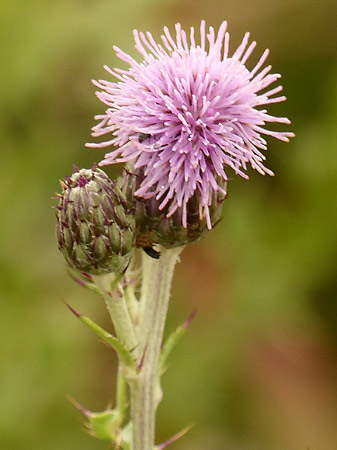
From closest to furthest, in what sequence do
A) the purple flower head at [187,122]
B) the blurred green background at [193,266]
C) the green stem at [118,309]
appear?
the purple flower head at [187,122] → the green stem at [118,309] → the blurred green background at [193,266]

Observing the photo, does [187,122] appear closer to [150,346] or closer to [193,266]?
[150,346]

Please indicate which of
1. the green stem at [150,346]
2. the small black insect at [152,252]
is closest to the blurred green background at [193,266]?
the green stem at [150,346]

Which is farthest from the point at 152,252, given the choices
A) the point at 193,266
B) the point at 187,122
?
the point at 193,266

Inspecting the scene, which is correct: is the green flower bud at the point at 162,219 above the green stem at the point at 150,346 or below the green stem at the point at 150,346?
above

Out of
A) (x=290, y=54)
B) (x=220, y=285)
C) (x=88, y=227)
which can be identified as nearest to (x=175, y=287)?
(x=220, y=285)

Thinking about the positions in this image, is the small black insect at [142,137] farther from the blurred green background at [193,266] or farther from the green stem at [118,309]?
the blurred green background at [193,266]

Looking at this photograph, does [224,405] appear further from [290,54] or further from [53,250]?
[290,54]
